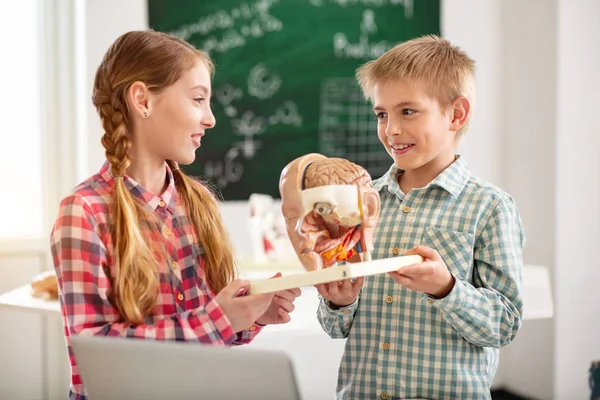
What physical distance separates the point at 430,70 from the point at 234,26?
2.14m

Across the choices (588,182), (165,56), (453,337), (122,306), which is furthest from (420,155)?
(588,182)

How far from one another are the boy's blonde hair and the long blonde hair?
1.08 ft

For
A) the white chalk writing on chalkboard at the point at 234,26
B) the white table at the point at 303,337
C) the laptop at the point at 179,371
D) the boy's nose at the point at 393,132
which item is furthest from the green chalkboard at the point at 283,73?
the laptop at the point at 179,371

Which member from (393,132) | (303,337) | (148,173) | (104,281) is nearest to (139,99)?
(148,173)

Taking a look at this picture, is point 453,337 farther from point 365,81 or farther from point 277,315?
point 365,81

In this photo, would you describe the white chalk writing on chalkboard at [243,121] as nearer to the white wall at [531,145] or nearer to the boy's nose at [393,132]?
the white wall at [531,145]

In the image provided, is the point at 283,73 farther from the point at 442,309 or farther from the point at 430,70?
the point at 442,309

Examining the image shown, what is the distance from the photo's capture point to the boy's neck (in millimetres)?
1387

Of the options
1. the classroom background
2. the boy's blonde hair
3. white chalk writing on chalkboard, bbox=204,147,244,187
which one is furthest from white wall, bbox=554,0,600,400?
the boy's blonde hair

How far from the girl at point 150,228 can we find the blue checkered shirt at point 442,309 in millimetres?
180

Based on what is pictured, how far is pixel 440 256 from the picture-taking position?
1224mm

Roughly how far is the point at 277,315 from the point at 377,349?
201 mm

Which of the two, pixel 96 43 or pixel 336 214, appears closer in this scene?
pixel 336 214

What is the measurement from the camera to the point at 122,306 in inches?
43.2
